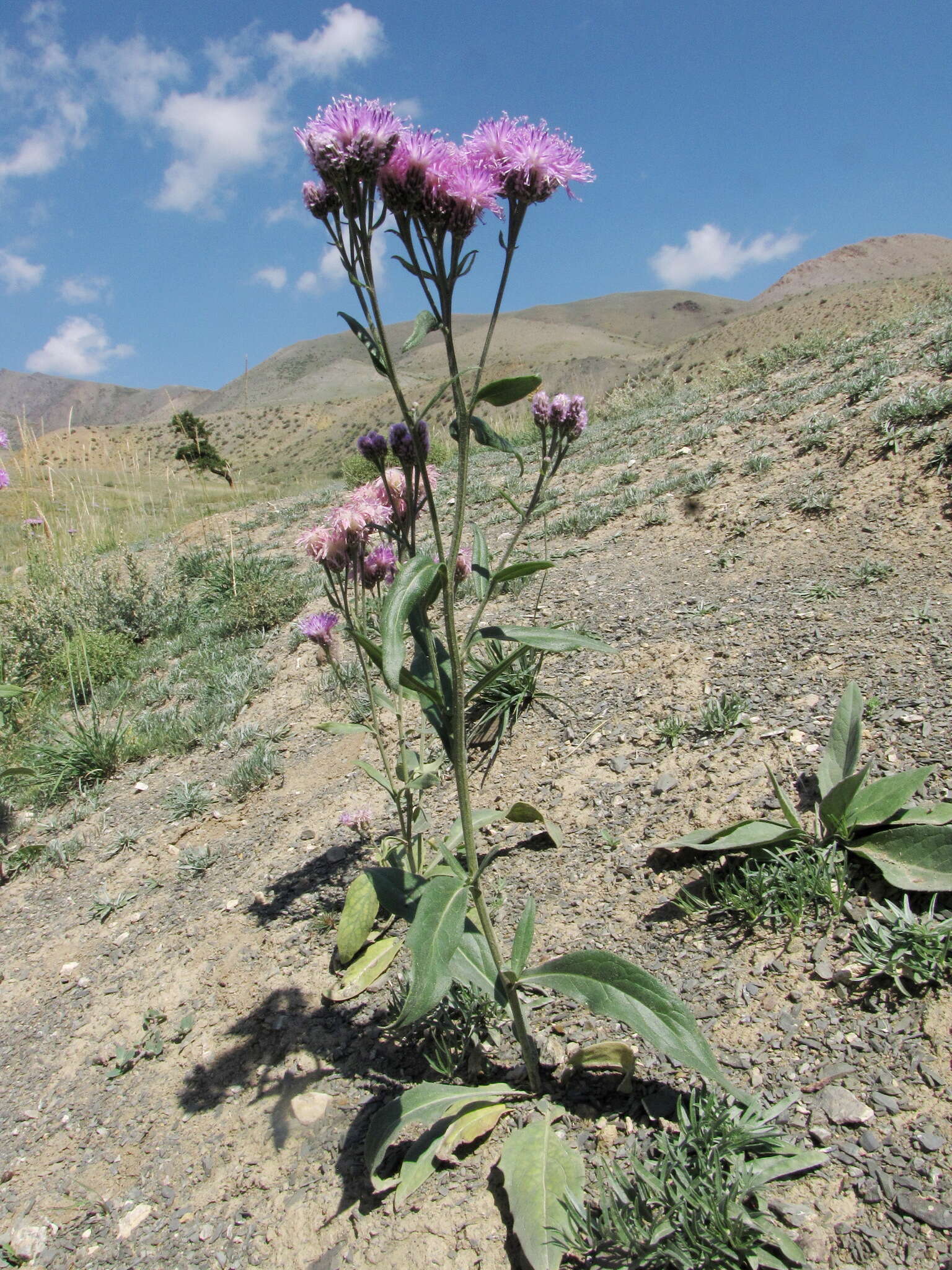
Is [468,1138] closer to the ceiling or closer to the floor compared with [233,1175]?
closer to the ceiling

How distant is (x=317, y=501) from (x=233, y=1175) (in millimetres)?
9135

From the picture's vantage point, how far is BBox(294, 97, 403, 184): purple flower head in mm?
1422

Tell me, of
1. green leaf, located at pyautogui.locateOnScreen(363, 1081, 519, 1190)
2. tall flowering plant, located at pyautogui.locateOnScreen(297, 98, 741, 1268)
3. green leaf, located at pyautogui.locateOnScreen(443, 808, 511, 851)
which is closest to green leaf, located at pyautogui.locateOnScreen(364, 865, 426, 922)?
tall flowering plant, located at pyautogui.locateOnScreen(297, 98, 741, 1268)

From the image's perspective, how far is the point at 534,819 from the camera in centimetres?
250

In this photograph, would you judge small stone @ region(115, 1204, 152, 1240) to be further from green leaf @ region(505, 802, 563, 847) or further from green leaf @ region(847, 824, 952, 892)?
green leaf @ region(847, 824, 952, 892)

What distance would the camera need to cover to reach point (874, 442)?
475 cm

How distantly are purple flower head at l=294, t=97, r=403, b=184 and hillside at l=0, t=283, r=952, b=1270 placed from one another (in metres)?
2.01

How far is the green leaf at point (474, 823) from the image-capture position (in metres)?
2.07

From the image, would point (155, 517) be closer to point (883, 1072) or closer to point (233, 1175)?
point (233, 1175)

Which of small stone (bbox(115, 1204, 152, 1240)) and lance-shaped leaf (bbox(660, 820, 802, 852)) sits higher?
lance-shaped leaf (bbox(660, 820, 802, 852))

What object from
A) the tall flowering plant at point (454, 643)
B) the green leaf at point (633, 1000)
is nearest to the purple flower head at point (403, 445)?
the tall flowering plant at point (454, 643)

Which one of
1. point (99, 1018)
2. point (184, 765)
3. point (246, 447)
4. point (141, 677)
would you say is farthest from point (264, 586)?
point (246, 447)

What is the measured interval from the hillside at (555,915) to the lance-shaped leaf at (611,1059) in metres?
0.04

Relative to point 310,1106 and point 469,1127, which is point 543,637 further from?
point 310,1106
